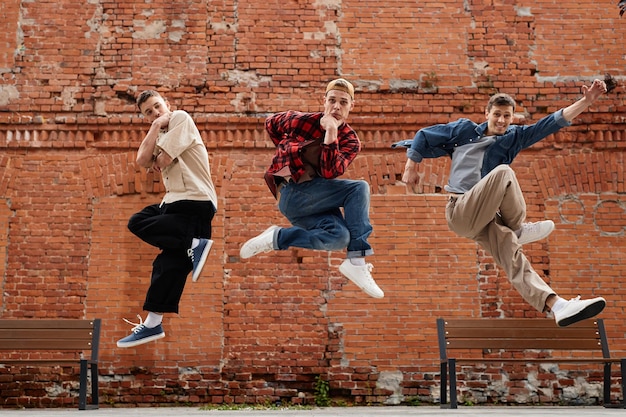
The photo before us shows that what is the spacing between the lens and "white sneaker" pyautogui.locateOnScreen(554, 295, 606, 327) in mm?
5273

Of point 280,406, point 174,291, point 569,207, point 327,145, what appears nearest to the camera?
point 327,145

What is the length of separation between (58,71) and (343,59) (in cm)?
361

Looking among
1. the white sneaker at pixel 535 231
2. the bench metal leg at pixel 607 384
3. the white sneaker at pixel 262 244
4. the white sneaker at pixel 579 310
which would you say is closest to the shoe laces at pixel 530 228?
the white sneaker at pixel 535 231

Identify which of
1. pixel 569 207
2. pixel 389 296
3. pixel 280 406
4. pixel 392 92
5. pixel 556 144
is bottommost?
pixel 280 406

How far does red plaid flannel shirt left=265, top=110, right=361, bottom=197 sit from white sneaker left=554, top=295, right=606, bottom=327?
1.89 meters

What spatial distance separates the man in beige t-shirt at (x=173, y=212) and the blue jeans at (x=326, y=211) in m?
0.65

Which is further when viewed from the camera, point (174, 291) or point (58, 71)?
point (58, 71)

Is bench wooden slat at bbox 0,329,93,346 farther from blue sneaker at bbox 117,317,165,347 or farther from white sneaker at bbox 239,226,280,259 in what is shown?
white sneaker at bbox 239,226,280,259

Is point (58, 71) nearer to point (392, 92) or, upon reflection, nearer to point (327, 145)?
point (392, 92)

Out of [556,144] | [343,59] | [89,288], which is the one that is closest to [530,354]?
[556,144]

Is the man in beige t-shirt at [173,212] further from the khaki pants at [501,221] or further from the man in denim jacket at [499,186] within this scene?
the khaki pants at [501,221]

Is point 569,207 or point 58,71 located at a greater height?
point 58,71

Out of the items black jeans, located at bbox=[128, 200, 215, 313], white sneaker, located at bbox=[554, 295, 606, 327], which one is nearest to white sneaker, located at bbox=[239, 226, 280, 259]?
black jeans, located at bbox=[128, 200, 215, 313]

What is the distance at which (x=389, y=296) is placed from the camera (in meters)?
8.77
